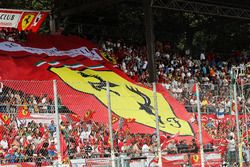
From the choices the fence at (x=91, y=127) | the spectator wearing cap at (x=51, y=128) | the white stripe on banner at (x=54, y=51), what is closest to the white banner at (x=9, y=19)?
the white stripe on banner at (x=54, y=51)

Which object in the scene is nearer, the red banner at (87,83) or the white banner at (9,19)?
the red banner at (87,83)

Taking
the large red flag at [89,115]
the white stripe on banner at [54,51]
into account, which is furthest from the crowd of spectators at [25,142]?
the white stripe on banner at [54,51]

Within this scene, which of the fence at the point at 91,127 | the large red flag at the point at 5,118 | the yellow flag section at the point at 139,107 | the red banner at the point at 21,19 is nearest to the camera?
the large red flag at the point at 5,118

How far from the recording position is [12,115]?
13.4 m

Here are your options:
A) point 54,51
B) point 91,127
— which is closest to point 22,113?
point 91,127

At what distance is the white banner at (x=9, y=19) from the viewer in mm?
23375

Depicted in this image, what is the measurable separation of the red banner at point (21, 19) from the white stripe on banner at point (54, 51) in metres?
0.87

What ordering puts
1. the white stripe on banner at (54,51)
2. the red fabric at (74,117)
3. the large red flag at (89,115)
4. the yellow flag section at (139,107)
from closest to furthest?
the red fabric at (74,117), the large red flag at (89,115), the yellow flag section at (139,107), the white stripe on banner at (54,51)

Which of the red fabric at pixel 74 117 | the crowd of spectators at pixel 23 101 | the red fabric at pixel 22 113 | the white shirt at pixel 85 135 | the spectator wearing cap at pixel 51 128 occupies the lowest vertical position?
the white shirt at pixel 85 135

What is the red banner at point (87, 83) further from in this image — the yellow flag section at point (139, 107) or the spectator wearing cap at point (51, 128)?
the spectator wearing cap at point (51, 128)

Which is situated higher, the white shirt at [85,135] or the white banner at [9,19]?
the white banner at [9,19]

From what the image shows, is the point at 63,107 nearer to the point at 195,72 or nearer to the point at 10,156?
the point at 10,156

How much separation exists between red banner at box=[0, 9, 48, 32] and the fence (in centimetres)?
757

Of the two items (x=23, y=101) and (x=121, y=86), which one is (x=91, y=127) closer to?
(x=23, y=101)
